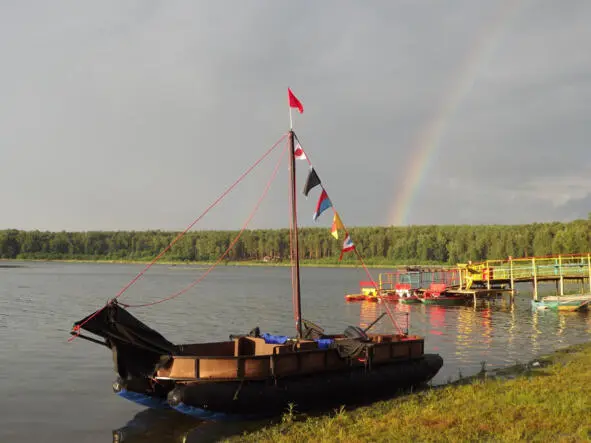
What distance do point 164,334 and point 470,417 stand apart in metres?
24.4

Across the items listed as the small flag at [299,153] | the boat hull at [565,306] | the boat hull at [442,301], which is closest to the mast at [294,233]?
the small flag at [299,153]

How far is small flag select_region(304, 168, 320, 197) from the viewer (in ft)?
65.7

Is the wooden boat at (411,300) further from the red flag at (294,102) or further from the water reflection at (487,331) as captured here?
the red flag at (294,102)

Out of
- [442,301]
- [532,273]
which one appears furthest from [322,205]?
[532,273]

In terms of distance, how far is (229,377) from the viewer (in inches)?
591

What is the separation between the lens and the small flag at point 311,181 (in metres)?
20.0

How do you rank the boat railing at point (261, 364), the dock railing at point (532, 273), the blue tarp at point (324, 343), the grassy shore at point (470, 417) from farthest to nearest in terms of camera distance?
the dock railing at point (532, 273), the blue tarp at point (324, 343), the boat railing at point (261, 364), the grassy shore at point (470, 417)

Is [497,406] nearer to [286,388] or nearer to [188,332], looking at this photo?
[286,388]

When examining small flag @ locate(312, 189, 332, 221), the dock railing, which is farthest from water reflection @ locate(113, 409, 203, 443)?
the dock railing

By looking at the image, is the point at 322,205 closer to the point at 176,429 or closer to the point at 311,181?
the point at 311,181

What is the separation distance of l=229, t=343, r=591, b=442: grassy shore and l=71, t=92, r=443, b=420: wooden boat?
0.85m

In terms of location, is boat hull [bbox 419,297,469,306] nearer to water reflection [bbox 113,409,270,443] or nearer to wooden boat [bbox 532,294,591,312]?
wooden boat [bbox 532,294,591,312]

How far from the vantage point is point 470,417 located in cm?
1298

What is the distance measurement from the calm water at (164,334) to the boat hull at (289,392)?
2.49 feet
